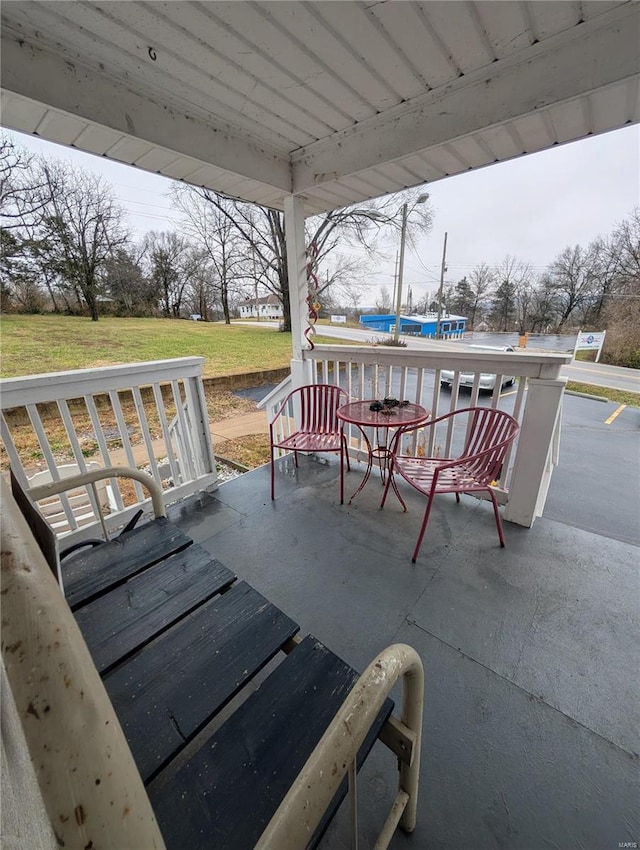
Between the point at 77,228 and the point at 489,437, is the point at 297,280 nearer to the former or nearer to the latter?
the point at 489,437

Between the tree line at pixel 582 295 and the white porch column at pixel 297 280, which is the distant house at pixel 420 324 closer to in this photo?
the tree line at pixel 582 295

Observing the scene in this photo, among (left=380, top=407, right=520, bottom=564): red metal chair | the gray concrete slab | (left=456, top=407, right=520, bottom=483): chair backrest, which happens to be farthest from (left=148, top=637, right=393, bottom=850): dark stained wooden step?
(left=456, top=407, right=520, bottom=483): chair backrest

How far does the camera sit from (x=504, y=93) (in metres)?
1.55

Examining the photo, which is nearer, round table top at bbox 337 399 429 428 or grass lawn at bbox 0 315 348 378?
round table top at bbox 337 399 429 428

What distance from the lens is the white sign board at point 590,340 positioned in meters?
3.10

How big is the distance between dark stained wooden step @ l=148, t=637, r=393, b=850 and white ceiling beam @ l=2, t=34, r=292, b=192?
7.89 feet

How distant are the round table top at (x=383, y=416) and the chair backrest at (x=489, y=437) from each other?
319 millimetres

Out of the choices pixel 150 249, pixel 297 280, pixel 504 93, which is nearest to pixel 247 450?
pixel 297 280

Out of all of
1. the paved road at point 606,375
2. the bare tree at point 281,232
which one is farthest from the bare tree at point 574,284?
the bare tree at point 281,232

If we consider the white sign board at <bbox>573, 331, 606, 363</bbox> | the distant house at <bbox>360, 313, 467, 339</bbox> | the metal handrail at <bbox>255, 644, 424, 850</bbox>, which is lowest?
the metal handrail at <bbox>255, 644, 424, 850</bbox>

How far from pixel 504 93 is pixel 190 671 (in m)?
2.67

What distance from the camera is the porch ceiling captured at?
1.25 m

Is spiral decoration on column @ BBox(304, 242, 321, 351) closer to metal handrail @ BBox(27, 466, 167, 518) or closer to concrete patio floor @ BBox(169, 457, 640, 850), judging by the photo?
concrete patio floor @ BBox(169, 457, 640, 850)

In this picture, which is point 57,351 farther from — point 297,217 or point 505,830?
point 505,830
